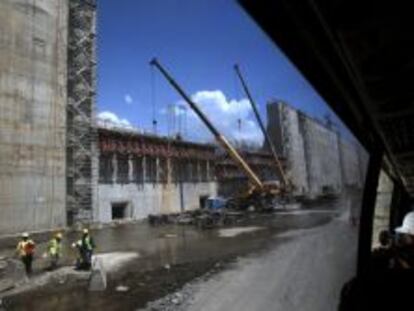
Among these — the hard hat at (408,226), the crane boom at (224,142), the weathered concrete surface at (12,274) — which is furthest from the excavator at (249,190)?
the hard hat at (408,226)

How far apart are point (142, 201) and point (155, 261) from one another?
28.5 metres

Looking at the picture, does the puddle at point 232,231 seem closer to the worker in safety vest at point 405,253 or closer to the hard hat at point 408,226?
the hard hat at point 408,226

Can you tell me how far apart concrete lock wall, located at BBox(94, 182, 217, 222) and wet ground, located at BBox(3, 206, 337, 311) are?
21.6 feet

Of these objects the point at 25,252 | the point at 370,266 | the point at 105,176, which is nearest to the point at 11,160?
the point at 105,176

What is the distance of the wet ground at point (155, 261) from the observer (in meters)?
14.1

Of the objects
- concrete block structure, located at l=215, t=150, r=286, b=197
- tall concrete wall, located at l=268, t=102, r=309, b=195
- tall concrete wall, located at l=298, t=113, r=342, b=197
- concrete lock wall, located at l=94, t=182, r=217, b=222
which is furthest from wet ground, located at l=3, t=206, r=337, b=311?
concrete block structure, located at l=215, t=150, r=286, b=197

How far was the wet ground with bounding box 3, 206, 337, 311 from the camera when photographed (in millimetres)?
14135

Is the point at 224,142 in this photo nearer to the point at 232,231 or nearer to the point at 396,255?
the point at 232,231

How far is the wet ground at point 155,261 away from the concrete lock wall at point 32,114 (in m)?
4.30

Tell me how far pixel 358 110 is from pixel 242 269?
42.7ft

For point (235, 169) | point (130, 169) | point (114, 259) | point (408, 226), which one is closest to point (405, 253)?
point (408, 226)

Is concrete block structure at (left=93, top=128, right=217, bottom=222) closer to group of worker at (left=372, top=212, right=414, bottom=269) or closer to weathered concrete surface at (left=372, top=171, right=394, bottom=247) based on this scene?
weathered concrete surface at (left=372, top=171, right=394, bottom=247)

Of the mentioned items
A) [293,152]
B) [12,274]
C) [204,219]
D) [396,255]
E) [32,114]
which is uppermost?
[32,114]

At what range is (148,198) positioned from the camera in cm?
5009
